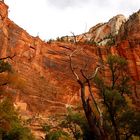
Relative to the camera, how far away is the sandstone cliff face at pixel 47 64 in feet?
213

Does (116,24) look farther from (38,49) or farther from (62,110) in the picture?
(62,110)

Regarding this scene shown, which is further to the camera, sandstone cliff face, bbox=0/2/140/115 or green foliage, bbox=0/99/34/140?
sandstone cliff face, bbox=0/2/140/115

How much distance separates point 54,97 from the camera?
6869cm

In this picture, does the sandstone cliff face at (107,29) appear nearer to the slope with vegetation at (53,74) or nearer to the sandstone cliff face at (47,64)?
the slope with vegetation at (53,74)

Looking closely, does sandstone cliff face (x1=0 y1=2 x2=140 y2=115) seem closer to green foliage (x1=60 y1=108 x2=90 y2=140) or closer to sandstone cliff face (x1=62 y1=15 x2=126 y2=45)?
green foliage (x1=60 y1=108 x2=90 y2=140)

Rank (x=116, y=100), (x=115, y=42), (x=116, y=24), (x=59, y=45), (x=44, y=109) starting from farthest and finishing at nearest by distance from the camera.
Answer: (x=116, y=24) < (x=115, y=42) < (x=59, y=45) < (x=44, y=109) < (x=116, y=100)

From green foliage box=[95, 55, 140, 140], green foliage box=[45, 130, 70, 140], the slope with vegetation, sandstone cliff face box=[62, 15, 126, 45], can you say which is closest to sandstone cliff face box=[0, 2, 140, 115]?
the slope with vegetation

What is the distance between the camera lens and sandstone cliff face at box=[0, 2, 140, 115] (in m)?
64.8

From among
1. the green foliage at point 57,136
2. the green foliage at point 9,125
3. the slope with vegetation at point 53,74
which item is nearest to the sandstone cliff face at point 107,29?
the slope with vegetation at point 53,74

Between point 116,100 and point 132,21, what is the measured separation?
59.7 meters

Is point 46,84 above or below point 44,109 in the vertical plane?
above

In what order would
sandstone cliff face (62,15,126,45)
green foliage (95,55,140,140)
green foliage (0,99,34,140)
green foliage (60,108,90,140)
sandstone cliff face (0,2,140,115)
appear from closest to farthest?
green foliage (95,55,140,140) < green foliage (0,99,34,140) < green foliage (60,108,90,140) < sandstone cliff face (0,2,140,115) < sandstone cliff face (62,15,126,45)

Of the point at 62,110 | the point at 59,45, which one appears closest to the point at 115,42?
the point at 59,45

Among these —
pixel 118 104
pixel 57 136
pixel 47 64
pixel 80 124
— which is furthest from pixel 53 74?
pixel 118 104
